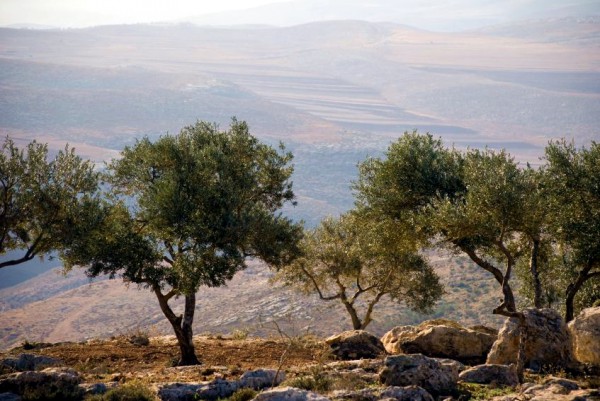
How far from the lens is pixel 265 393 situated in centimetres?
1930

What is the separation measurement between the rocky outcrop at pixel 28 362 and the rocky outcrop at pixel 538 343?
60.8ft

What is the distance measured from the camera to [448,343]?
29828 millimetres

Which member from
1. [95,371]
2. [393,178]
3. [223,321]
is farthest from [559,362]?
[223,321]

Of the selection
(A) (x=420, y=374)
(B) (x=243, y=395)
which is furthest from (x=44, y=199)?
(A) (x=420, y=374)

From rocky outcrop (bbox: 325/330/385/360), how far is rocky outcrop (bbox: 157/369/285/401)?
7.63 metres

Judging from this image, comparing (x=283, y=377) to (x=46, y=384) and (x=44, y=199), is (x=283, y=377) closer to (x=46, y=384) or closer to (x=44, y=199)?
(x=46, y=384)

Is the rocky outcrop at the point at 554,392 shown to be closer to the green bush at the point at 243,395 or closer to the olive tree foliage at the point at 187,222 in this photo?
the green bush at the point at 243,395

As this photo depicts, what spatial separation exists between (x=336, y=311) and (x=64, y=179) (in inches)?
2622

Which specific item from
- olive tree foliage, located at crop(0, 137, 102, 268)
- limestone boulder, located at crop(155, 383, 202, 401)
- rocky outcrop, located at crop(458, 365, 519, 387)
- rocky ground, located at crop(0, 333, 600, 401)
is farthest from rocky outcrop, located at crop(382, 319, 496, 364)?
Answer: olive tree foliage, located at crop(0, 137, 102, 268)

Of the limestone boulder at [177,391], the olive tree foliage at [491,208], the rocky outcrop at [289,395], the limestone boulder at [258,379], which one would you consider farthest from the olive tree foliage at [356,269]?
the rocky outcrop at [289,395]

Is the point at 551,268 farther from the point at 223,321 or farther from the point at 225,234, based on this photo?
the point at 223,321

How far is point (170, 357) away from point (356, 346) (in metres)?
9.53

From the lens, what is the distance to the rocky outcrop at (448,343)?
29562 millimetres

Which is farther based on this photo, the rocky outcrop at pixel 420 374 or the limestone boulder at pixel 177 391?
the rocky outcrop at pixel 420 374
